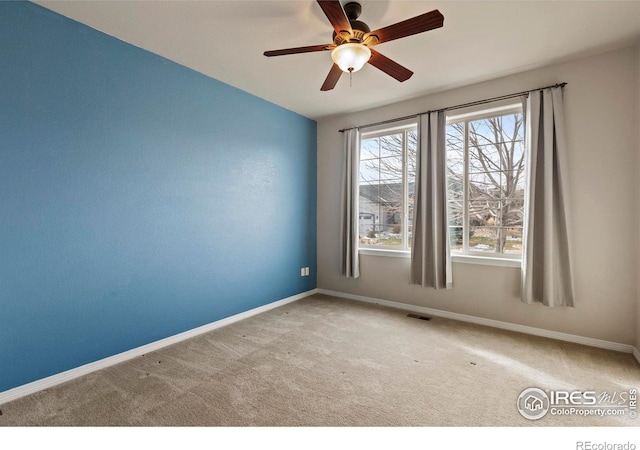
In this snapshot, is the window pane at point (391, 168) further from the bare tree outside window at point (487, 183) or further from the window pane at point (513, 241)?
the window pane at point (513, 241)

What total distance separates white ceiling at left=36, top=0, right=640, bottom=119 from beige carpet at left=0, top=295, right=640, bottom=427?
8.77ft

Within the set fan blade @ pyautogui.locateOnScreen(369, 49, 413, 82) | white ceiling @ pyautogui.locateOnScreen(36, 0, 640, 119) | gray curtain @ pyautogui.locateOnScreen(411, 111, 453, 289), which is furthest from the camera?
gray curtain @ pyautogui.locateOnScreen(411, 111, 453, 289)

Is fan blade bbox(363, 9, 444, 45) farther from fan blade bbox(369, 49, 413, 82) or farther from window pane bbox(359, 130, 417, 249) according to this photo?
window pane bbox(359, 130, 417, 249)

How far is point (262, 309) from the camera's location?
3.83m

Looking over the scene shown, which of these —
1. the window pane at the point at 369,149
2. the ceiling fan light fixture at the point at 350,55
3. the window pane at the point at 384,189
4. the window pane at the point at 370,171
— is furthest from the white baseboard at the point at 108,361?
the ceiling fan light fixture at the point at 350,55

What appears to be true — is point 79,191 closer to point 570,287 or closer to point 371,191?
point 371,191

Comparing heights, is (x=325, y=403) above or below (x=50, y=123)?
below

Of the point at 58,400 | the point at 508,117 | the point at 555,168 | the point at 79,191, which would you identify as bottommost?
the point at 58,400

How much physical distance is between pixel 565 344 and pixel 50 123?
4682mm

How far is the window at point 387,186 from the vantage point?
3967mm

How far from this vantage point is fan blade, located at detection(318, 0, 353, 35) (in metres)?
1.67

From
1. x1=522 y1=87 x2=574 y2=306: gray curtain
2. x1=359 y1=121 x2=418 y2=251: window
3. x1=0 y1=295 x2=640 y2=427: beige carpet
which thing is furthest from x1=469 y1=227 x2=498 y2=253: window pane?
x1=0 y1=295 x2=640 y2=427: beige carpet

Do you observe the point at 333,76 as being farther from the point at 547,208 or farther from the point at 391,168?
the point at 547,208
